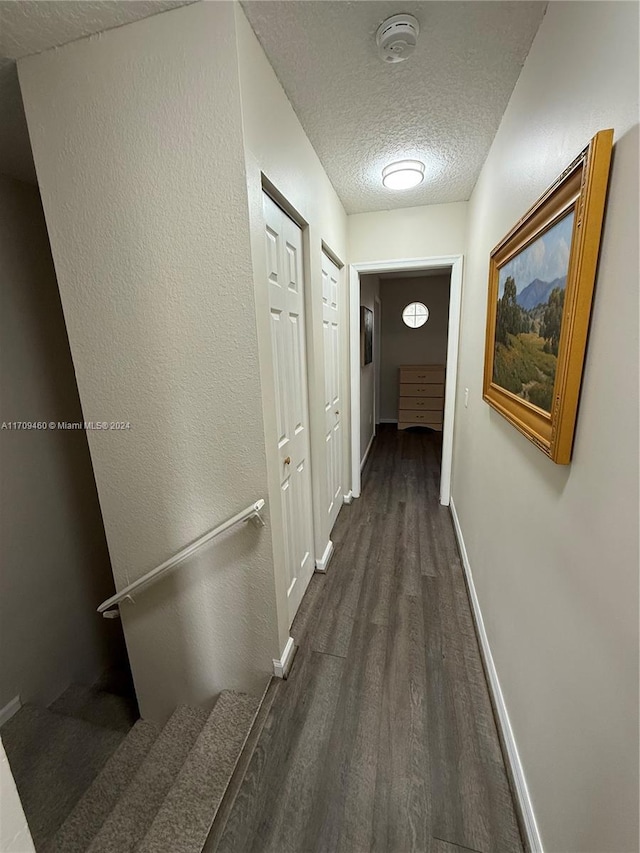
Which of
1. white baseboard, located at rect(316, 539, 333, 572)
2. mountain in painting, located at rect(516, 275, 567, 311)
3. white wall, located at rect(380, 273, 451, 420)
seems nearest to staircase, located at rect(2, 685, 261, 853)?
white baseboard, located at rect(316, 539, 333, 572)

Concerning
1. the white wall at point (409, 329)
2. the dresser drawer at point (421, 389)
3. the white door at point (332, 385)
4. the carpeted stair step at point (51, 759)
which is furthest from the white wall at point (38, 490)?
the white wall at point (409, 329)

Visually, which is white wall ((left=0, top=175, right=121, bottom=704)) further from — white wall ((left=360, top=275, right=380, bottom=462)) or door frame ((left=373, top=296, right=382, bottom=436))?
door frame ((left=373, top=296, right=382, bottom=436))

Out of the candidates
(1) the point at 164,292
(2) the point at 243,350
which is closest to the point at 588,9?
(2) the point at 243,350

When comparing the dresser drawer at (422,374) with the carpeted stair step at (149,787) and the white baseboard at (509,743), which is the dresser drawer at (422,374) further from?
the carpeted stair step at (149,787)

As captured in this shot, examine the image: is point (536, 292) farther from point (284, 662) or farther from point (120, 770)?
point (120, 770)

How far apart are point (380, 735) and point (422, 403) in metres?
4.50

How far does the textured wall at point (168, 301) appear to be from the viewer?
1069 mm

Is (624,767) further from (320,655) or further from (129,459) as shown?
(129,459)

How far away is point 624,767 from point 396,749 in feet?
2.91

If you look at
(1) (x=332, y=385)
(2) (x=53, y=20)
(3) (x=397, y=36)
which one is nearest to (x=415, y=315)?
(1) (x=332, y=385)

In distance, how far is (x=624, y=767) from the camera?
0.61 m

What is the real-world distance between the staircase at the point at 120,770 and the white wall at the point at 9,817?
73 cm

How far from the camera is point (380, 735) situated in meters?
1.28

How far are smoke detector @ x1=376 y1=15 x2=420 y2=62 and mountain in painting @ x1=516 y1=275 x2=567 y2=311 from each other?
904 millimetres
